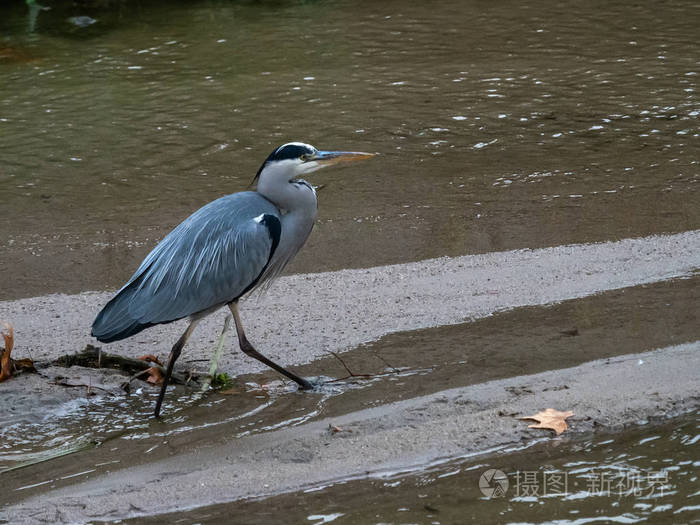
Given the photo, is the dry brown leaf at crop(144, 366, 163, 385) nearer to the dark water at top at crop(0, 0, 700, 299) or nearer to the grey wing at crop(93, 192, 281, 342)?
the grey wing at crop(93, 192, 281, 342)

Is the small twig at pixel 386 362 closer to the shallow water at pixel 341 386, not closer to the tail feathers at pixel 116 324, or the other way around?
the shallow water at pixel 341 386

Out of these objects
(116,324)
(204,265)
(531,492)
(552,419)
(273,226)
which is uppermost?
(273,226)

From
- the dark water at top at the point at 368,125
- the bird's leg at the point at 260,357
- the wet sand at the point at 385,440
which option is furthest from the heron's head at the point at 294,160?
the dark water at top at the point at 368,125

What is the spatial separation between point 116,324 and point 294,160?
1203 millimetres

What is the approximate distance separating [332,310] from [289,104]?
5152mm

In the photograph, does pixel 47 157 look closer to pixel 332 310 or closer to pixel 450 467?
pixel 332 310

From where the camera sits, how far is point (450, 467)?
414cm

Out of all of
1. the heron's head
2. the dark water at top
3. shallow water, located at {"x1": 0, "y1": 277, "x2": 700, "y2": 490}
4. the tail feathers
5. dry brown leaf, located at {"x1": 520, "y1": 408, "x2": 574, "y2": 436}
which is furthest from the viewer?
the dark water at top

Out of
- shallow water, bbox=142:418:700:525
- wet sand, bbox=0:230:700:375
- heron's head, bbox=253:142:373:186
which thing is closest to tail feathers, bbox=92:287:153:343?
wet sand, bbox=0:230:700:375

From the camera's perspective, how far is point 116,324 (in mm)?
4785

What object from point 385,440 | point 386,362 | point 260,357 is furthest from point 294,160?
point 385,440

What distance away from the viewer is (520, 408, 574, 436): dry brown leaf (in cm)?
431

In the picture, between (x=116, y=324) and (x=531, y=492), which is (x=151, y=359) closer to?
(x=116, y=324)

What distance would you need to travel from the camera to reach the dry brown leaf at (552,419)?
14.1 feet
